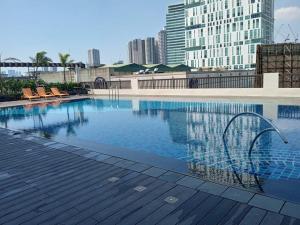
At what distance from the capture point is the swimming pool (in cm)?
511

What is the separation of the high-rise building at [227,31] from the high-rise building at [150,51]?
66.4 metres

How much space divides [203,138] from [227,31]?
83440mm

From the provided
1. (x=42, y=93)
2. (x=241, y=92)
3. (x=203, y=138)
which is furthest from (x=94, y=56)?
(x=203, y=138)

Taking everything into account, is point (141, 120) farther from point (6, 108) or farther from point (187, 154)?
point (6, 108)

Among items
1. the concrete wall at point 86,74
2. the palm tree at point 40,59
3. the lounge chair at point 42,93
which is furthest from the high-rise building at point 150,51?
the lounge chair at point 42,93

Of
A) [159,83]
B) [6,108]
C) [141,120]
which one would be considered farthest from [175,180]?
[159,83]

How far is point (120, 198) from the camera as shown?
395 centimetres

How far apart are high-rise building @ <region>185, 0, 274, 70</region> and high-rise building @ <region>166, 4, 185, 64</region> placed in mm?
31526

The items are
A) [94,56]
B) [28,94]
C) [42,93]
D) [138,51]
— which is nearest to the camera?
[28,94]

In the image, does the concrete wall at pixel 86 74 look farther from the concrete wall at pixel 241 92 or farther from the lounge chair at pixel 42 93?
the concrete wall at pixel 241 92

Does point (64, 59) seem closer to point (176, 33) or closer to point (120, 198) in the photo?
point (120, 198)

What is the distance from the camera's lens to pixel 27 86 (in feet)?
76.7

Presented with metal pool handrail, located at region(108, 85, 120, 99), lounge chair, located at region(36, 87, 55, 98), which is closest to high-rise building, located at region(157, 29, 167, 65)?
metal pool handrail, located at region(108, 85, 120, 99)

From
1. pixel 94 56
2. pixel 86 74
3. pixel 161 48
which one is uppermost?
pixel 161 48
